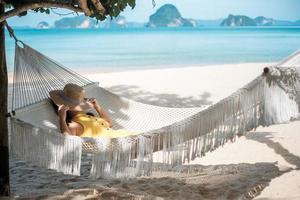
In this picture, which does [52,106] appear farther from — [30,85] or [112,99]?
[112,99]

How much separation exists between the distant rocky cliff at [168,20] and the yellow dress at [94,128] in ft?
242

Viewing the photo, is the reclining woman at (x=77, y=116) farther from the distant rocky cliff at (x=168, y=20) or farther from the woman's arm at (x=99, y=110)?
the distant rocky cliff at (x=168, y=20)

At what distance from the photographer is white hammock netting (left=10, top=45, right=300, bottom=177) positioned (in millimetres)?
2127

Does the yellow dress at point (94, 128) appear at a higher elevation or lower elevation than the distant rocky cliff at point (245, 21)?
lower

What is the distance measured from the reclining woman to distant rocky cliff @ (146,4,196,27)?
73.6 m

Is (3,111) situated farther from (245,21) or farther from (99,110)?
(245,21)

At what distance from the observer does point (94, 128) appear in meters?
2.75

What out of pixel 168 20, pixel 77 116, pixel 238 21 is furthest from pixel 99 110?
pixel 168 20

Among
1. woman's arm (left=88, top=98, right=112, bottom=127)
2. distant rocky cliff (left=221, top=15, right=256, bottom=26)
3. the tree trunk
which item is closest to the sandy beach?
the tree trunk

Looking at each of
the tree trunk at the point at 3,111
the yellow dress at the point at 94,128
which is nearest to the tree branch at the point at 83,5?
the tree trunk at the point at 3,111

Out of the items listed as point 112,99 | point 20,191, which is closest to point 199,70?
point 112,99

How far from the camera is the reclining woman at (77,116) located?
267 cm

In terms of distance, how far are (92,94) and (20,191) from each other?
81 cm

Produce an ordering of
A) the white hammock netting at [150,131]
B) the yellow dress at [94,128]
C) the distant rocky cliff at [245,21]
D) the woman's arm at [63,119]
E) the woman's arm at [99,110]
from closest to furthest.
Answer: the white hammock netting at [150,131] < the woman's arm at [63,119] < the yellow dress at [94,128] < the woman's arm at [99,110] < the distant rocky cliff at [245,21]
